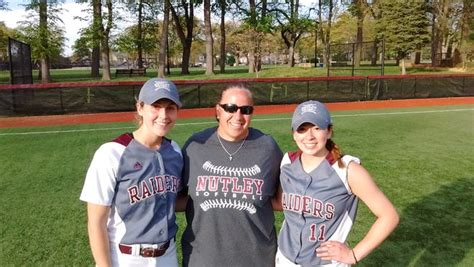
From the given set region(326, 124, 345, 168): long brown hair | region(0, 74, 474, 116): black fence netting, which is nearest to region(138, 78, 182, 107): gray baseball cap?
region(326, 124, 345, 168): long brown hair

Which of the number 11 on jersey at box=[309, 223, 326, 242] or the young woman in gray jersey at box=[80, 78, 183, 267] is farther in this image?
the number 11 on jersey at box=[309, 223, 326, 242]

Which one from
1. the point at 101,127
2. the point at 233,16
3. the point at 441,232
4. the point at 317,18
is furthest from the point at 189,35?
the point at 441,232

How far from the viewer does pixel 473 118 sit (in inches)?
555

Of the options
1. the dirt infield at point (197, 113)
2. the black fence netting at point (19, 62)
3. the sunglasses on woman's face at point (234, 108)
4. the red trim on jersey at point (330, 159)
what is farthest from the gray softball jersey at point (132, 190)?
the black fence netting at point (19, 62)

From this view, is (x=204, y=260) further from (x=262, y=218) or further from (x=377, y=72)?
(x=377, y=72)

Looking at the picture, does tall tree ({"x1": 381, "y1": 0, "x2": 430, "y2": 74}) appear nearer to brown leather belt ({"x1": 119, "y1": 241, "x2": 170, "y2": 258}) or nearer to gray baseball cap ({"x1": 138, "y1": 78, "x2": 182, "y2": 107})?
gray baseball cap ({"x1": 138, "y1": 78, "x2": 182, "y2": 107})

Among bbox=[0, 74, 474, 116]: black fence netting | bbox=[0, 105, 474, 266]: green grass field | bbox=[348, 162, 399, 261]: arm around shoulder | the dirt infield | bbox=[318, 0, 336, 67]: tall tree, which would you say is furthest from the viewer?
bbox=[318, 0, 336, 67]: tall tree

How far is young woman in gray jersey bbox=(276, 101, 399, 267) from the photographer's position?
214 centimetres

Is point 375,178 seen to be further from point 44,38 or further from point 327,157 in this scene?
→ point 44,38

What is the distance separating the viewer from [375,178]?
6.93 metres

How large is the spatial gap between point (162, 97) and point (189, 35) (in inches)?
1724

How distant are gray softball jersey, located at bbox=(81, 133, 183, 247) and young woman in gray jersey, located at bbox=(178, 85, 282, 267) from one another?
0.20 m

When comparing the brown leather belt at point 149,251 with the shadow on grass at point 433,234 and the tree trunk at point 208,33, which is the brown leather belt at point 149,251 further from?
the tree trunk at point 208,33

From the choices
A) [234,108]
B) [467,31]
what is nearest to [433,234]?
[234,108]
